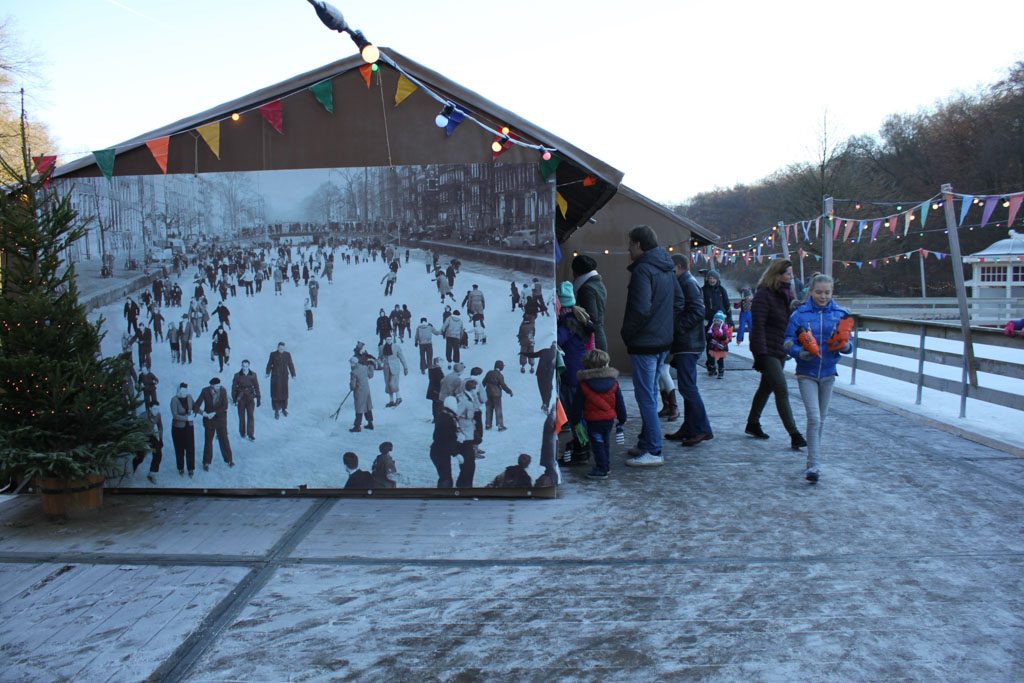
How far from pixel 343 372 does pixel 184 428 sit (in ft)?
4.09

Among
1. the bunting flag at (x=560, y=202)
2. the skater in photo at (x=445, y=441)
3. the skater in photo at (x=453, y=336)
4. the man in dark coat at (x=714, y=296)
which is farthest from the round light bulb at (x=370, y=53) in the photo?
the man in dark coat at (x=714, y=296)

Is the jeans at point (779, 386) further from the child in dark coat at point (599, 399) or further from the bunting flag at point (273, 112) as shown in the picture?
the bunting flag at point (273, 112)

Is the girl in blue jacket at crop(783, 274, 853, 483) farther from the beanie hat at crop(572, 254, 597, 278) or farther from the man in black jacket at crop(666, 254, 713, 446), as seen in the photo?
the beanie hat at crop(572, 254, 597, 278)

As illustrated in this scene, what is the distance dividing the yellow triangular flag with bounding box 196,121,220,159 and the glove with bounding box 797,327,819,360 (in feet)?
14.8

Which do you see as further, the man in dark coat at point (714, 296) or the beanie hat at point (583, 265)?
the man in dark coat at point (714, 296)

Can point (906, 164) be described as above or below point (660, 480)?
above

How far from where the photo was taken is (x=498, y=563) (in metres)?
4.40

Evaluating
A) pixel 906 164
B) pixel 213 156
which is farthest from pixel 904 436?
pixel 906 164

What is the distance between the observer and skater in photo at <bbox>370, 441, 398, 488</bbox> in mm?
5594

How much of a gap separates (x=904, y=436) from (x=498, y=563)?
5224mm

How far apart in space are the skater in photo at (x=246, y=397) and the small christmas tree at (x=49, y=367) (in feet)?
2.11

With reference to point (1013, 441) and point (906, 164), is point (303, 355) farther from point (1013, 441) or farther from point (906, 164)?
point (906, 164)

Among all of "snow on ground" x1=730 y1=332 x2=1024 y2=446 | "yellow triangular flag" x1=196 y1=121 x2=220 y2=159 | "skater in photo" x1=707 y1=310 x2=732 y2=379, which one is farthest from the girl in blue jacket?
"skater in photo" x1=707 y1=310 x2=732 y2=379

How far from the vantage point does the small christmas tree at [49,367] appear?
5.04 m
